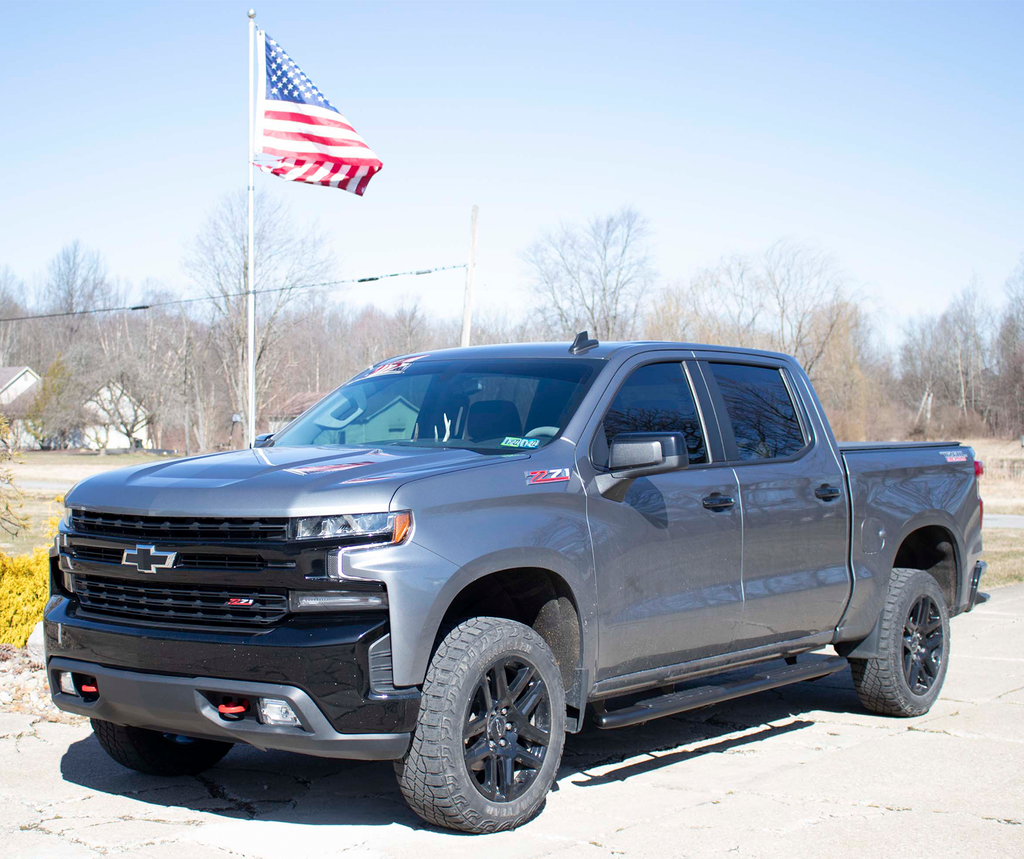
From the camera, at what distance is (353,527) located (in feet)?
13.3

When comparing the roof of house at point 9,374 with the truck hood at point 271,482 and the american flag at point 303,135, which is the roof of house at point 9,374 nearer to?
the american flag at point 303,135

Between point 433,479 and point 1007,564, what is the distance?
12.6 meters

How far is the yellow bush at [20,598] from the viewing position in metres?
7.80

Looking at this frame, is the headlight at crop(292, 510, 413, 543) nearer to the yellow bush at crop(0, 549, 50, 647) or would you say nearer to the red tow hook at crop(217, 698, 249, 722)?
the red tow hook at crop(217, 698, 249, 722)

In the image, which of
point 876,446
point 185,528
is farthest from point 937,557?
point 185,528

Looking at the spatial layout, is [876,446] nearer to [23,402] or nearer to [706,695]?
[706,695]

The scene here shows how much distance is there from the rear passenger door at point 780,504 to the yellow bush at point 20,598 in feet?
15.4

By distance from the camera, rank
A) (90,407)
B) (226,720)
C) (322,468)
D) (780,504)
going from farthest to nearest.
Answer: (90,407), (780,504), (322,468), (226,720)

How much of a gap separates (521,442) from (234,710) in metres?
1.67

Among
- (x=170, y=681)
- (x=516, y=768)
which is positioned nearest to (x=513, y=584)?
(x=516, y=768)

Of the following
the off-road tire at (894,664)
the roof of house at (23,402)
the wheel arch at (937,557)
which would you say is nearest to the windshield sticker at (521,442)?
the off-road tire at (894,664)

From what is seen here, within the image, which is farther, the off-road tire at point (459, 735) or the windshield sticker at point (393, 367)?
the windshield sticker at point (393, 367)

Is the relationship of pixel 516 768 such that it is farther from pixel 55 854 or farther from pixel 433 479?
pixel 55 854

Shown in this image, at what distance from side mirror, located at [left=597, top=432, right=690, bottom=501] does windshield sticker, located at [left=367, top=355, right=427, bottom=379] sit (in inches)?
60.5
